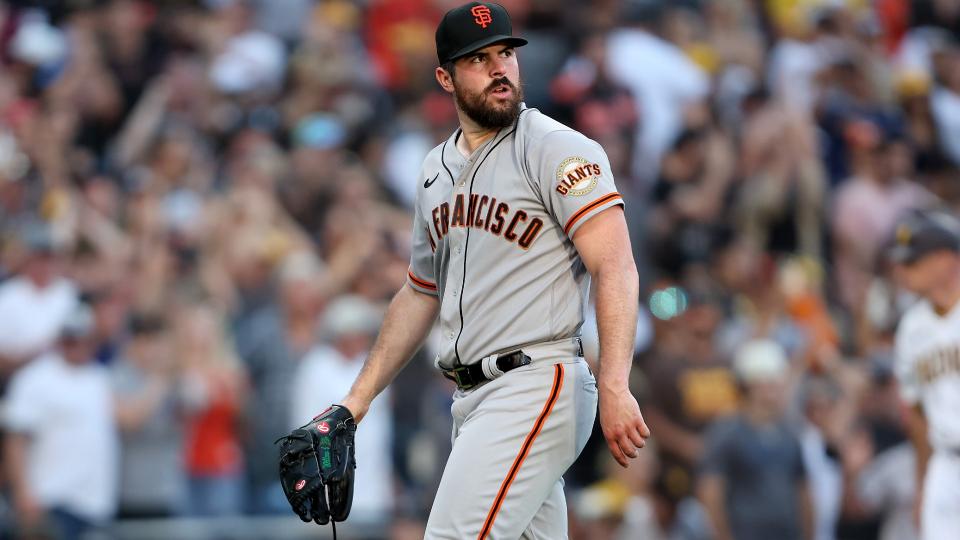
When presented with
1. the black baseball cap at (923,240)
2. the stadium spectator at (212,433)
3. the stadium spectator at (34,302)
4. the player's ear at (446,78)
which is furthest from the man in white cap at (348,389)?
the player's ear at (446,78)

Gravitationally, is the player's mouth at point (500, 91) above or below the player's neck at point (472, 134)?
above

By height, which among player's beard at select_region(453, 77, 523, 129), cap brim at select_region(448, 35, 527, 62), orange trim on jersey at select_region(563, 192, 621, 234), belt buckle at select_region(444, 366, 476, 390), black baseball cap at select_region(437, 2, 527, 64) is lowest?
belt buckle at select_region(444, 366, 476, 390)

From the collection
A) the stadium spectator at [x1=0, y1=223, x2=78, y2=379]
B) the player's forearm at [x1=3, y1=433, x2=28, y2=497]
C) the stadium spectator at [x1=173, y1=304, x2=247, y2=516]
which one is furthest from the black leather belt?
the stadium spectator at [x1=0, y1=223, x2=78, y2=379]

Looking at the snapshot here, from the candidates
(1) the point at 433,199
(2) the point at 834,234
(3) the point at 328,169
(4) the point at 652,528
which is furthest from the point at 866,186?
(1) the point at 433,199

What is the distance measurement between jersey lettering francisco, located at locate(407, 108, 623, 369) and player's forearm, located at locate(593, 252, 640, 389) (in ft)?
0.68

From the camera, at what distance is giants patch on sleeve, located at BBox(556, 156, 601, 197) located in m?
4.25

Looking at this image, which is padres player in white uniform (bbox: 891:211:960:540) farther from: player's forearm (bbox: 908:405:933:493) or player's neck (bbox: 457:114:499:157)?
player's neck (bbox: 457:114:499:157)

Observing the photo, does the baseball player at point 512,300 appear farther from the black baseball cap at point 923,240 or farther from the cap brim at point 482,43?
the black baseball cap at point 923,240

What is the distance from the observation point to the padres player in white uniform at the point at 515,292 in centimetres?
418

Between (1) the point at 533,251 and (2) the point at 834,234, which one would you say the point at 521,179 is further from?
(2) the point at 834,234

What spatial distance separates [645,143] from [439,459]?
3.54 meters

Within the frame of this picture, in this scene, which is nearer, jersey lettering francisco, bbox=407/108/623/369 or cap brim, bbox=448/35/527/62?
jersey lettering francisco, bbox=407/108/623/369

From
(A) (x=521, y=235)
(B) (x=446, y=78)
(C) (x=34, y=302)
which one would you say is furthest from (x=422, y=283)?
(C) (x=34, y=302)

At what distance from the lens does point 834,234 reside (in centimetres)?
1125
